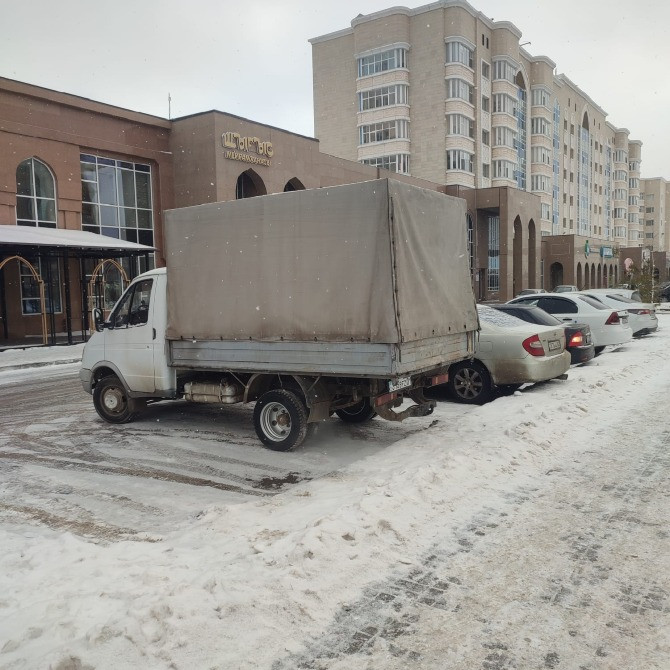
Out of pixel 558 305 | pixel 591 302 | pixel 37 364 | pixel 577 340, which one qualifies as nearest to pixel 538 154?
pixel 591 302

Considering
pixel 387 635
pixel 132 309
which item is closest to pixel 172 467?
pixel 132 309

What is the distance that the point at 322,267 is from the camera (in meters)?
6.62

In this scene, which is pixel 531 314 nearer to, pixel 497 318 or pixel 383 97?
pixel 497 318

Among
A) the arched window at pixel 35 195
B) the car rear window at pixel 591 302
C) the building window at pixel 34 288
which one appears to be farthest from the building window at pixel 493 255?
the car rear window at pixel 591 302

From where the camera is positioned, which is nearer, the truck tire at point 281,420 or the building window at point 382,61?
the truck tire at point 281,420

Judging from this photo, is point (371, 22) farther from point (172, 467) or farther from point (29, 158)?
point (172, 467)

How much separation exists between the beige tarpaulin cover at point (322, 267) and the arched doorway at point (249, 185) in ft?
78.6

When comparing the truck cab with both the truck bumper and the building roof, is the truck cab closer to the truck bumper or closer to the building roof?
the truck bumper

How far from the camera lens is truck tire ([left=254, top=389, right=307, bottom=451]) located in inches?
274

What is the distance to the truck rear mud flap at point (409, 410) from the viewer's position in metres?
7.02

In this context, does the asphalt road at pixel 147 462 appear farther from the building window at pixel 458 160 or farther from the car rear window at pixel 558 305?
the building window at pixel 458 160

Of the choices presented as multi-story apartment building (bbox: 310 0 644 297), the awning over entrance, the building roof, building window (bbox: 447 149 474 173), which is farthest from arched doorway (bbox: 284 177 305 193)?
building window (bbox: 447 149 474 173)

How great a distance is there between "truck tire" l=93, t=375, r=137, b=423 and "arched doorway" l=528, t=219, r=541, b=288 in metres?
51.7

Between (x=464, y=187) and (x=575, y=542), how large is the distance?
49.7m
